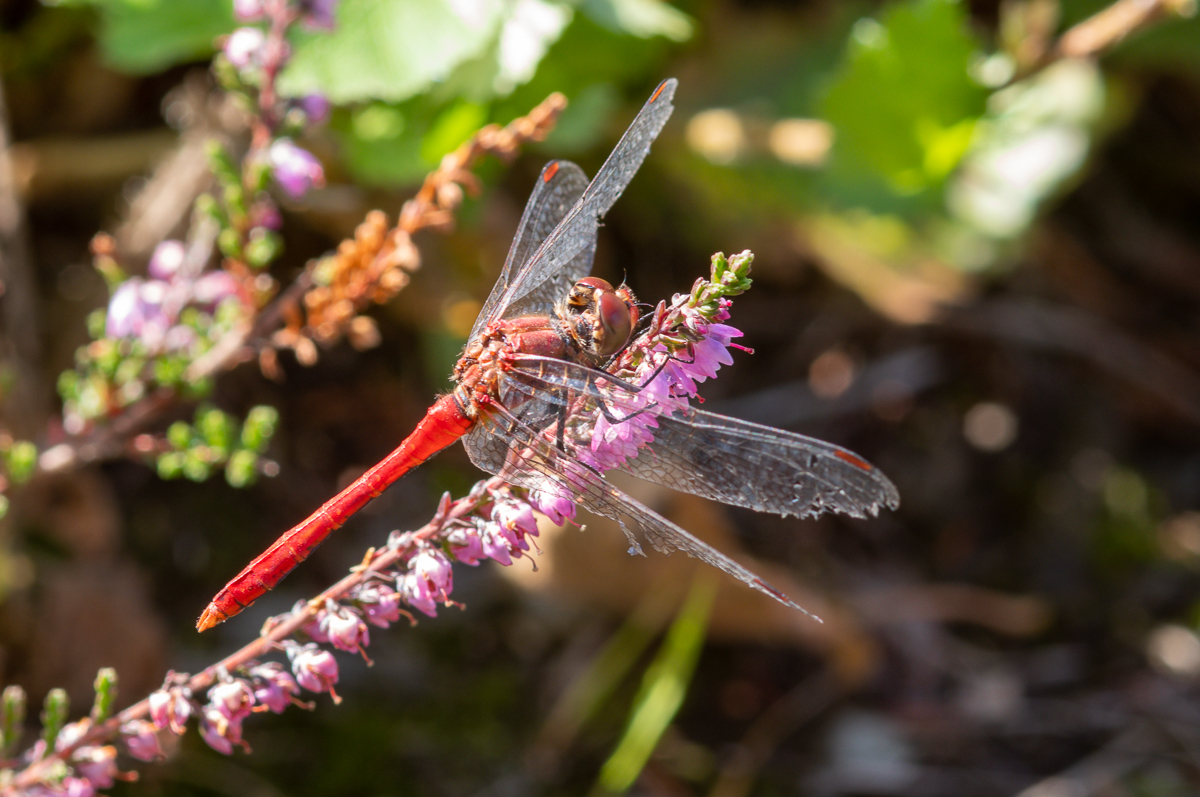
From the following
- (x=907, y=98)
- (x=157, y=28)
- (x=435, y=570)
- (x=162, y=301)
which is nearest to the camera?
(x=435, y=570)

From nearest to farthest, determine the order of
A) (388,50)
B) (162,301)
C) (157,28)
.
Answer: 1. (162,301)
2. (388,50)
3. (157,28)

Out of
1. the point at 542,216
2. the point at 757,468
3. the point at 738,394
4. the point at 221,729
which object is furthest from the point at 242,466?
the point at 738,394

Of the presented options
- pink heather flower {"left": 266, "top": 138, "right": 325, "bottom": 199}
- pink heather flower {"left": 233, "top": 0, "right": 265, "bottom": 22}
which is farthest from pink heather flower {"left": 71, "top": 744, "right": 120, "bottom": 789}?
pink heather flower {"left": 233, "top": 0, "right": 265, "bottom": 22}

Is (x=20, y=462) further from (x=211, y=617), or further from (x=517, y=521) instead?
(x=517, y=521)

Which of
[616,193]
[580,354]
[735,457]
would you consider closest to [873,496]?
[735,457]

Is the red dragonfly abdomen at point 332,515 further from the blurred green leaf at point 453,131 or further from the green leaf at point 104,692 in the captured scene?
the blurred green leaf at point 453,131

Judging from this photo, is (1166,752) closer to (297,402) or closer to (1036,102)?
(1036,102)
